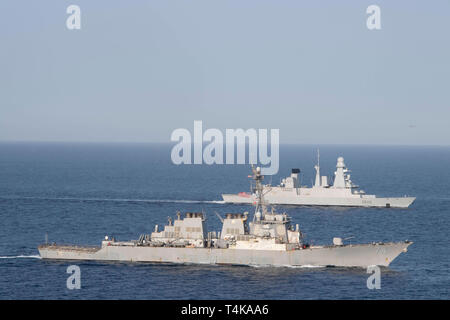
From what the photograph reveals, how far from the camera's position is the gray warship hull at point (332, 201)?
105 meters

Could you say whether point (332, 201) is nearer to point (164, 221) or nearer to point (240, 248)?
point (164, 221)

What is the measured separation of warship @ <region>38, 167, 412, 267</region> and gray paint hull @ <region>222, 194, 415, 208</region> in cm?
4394

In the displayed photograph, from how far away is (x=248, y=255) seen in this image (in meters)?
59.8

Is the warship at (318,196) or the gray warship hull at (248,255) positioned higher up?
the warship at (318,196)

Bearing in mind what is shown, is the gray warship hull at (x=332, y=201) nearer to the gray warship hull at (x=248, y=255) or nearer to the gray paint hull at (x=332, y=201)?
the gray paint hull at (x=332, y=201)

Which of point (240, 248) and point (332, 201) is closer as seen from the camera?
point (240, 248)

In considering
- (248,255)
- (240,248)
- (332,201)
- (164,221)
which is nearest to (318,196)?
(332,201)

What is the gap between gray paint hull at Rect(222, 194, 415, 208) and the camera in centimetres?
10500

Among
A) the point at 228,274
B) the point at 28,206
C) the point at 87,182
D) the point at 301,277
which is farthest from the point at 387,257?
the point at 87,182

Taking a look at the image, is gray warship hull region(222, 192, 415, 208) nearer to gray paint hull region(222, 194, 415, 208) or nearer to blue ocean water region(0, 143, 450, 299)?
gray paint hull region(222, 194, 415, 208)

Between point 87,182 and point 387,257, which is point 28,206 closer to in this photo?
point 87,182

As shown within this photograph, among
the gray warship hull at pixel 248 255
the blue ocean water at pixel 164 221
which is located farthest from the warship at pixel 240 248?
the blue ocean water at pixel 164 221

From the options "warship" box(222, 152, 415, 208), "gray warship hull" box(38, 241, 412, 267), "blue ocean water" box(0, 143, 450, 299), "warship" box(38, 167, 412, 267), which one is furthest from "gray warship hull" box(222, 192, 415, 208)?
"gray warship hull" box(38, 241, 412, 267)

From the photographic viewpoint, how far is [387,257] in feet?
193
